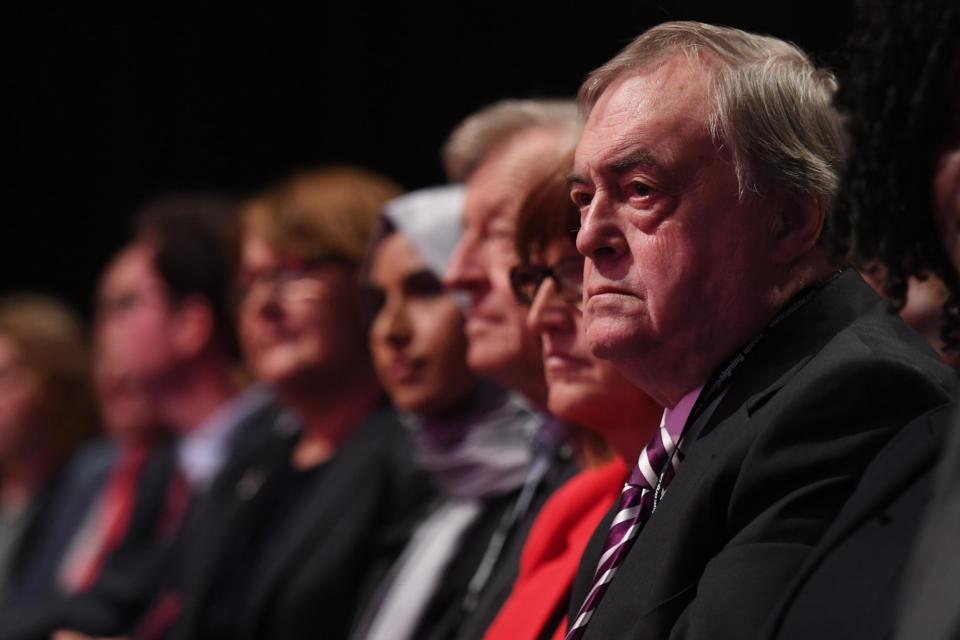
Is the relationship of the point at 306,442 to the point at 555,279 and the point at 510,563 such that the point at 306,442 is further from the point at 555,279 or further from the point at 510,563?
the point at 555,279

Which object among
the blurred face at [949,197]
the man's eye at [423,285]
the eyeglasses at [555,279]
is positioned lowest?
the man's eye at [423,285]

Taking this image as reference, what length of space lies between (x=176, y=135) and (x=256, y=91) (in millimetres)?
527

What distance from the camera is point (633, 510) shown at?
176 cm

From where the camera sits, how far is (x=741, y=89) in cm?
172

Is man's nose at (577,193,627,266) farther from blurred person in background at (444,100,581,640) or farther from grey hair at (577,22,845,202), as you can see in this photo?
blurred person in background at (444,100,581,640)

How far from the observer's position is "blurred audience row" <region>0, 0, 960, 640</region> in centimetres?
148

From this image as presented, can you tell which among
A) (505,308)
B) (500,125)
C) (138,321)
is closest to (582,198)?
(505,308)

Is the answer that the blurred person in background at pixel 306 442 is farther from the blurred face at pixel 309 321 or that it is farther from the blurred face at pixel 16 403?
the blurred face at pixel 16 403

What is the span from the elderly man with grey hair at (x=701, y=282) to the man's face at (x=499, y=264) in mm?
751

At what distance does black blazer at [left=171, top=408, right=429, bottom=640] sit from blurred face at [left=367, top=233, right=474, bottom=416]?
11.8 inches

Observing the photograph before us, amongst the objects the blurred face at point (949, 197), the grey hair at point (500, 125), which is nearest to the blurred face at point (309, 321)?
the grey hair at point (500, 125)

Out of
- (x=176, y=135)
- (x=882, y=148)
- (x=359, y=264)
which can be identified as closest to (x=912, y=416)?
(x=882, y=148)

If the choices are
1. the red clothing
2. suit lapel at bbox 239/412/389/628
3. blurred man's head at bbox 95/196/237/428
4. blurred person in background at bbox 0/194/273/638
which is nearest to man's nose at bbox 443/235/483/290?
the red clothing

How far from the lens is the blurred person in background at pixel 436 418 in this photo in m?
2.86
